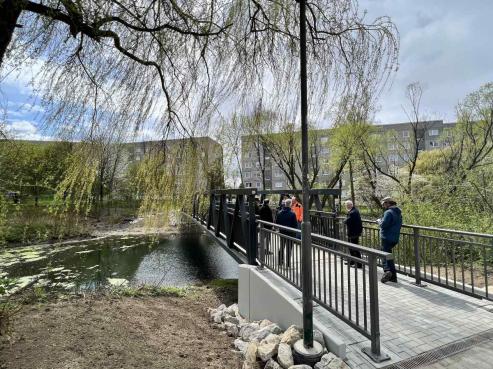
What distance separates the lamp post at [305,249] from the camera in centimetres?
295

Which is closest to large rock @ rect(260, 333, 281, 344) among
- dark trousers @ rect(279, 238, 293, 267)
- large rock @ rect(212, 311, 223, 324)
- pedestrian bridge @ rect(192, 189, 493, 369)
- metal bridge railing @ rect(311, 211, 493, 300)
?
pedestrian bridge @ rect(192, 189, 493, 369)

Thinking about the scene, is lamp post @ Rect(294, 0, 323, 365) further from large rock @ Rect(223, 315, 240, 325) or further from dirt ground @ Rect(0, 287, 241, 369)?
large rock @ Rect(223, 315, 240, 325)

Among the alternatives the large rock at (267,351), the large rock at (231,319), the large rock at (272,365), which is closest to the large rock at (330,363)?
the large rock at (272,365)

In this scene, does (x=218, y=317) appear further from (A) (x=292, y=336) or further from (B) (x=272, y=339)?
(A) (x=292, y=336)

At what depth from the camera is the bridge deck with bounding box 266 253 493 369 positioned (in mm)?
3453

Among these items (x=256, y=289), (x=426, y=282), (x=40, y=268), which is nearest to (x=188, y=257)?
(x=40, y=268)

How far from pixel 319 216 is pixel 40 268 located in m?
13.5

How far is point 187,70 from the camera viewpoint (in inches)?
127

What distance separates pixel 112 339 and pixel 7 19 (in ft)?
15.8

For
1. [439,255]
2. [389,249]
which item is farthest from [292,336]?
[439,255]

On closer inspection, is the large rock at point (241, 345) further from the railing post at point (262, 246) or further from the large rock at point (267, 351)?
the railing post at point (262, 246)

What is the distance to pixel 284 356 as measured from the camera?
11.8 feet

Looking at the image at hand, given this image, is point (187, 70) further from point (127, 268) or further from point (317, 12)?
point (127, 268)

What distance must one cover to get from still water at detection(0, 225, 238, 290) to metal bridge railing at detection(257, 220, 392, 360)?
675cm
